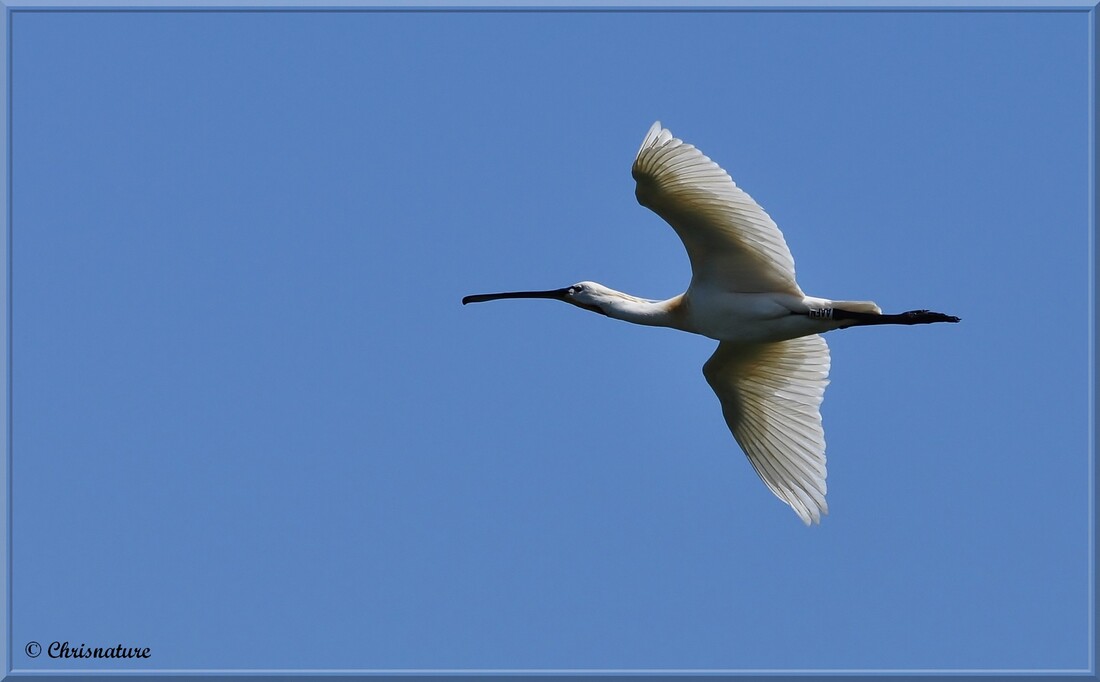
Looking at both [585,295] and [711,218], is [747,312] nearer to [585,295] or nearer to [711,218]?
[711,218]

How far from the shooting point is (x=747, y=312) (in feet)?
42.9

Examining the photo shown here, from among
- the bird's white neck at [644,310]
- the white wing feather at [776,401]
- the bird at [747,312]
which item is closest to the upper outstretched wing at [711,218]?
the bird at [747,312]

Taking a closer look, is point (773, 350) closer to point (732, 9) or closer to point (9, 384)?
point (732, 9)

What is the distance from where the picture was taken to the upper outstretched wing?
40.5ft

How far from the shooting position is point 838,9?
13289 mm

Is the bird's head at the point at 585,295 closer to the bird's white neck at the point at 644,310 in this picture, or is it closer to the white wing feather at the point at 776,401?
the bird's white neck at the point at 644,310

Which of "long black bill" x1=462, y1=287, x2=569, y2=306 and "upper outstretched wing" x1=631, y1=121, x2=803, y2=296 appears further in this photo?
"long black bill" x1=462, y1=287, x2=569, y2=306

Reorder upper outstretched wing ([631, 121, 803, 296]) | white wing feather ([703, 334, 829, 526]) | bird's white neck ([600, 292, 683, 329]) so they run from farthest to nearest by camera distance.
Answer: white wing feather ([703, 334, 829, 526]), bird's white neck ([600, 292, 683, 329]), upper outstretched wing ([631, 121, 803, 296])

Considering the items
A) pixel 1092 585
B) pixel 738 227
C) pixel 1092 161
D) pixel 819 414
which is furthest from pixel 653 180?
pixel 1092 585

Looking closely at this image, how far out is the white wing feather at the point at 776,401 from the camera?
45.6 ft

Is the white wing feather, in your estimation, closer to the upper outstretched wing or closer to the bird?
the bird

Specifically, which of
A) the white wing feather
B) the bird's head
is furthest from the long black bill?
the white wing feather

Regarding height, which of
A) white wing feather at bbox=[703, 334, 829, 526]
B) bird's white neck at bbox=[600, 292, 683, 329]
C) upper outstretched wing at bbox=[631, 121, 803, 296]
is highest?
upper outstretched wing at bbox=[631, 121, 803, 296]

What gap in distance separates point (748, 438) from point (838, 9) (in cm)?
362
